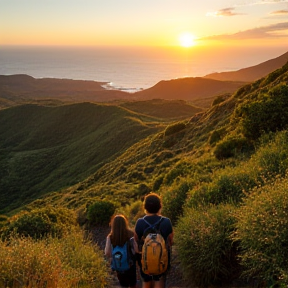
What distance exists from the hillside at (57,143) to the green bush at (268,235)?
30211 mm

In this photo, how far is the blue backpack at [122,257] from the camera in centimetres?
532

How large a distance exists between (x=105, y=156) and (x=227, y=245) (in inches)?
1350

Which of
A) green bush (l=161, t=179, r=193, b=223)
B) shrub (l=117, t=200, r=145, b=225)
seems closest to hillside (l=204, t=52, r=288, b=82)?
shrub (l=117, t=200, r=145, b=225)

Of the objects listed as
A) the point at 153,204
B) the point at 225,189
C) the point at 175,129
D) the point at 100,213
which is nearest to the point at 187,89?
the point at 175,129

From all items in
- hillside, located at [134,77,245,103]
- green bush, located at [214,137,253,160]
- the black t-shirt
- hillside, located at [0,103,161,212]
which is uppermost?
hillside, located at [134,77,245,103]

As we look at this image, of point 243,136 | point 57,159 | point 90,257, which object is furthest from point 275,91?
point 57,159

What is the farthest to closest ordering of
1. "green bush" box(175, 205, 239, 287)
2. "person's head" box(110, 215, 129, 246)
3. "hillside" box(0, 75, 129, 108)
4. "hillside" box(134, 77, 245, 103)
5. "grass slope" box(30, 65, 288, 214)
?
"hillside" box(0, 75, 129, 108) < "hillside" box(134, 77, 245, 103) < "grass slope" box(30, 65, 288, 214) < "green bush" box(175, 205, 239, 287) < "person's head" box(110, 215, 129, 246)

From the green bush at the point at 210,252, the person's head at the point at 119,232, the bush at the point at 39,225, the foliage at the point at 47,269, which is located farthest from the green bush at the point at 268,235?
the bush at the point at 39,225

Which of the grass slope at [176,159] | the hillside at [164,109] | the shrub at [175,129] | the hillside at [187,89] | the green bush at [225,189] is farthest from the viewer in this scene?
the hillside at [187,89]

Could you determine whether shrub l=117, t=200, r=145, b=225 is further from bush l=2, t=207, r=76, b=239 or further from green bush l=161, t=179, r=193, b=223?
A: bush l=2, t=207, r=76, b=239

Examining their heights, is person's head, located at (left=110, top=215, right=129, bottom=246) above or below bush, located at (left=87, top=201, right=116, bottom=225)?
above

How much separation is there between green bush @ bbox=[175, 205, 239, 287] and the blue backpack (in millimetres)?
1513

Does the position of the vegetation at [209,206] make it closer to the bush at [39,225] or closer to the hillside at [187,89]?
the bush at [39,225]

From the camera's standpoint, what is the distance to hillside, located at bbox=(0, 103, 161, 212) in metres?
38.2
